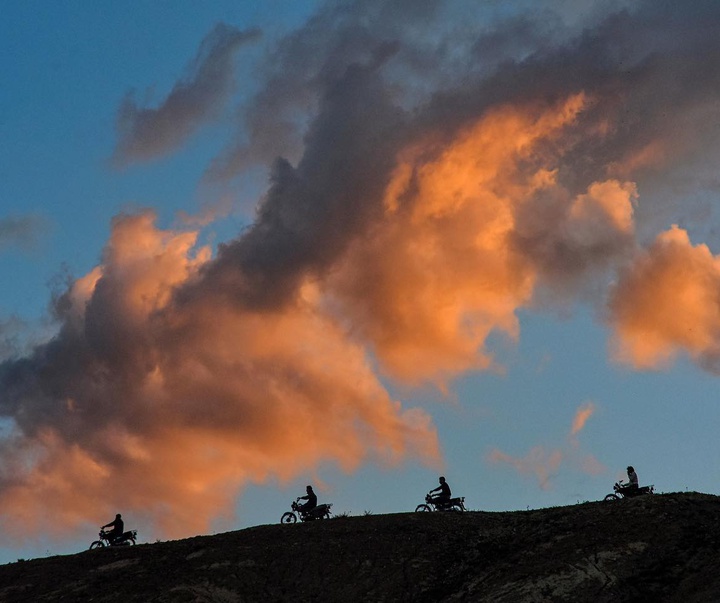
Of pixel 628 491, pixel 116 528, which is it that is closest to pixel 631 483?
pixel 628 491

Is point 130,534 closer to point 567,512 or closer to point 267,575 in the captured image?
point 267,575

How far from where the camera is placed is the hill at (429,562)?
39.3m

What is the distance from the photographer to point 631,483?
163 ft

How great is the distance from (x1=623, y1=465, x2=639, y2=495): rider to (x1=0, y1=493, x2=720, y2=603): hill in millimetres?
3278

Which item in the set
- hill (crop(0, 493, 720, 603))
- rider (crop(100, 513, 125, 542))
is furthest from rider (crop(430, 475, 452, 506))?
rider (crop(100, 513, 125, 542))

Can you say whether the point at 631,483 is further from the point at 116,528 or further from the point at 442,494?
the point at 116,528

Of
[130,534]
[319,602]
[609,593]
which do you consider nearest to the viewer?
[609,593]

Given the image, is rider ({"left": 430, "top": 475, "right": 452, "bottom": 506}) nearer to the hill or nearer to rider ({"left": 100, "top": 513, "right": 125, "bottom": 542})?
the hill

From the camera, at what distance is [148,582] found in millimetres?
44688

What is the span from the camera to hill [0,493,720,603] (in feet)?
129

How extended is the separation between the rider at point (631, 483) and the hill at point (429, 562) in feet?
10.8

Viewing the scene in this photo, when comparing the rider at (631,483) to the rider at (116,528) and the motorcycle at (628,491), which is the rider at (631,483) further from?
the rider at (116,528)

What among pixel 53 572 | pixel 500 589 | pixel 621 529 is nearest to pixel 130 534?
pixel 53 572

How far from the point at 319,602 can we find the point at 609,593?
12709 mm
